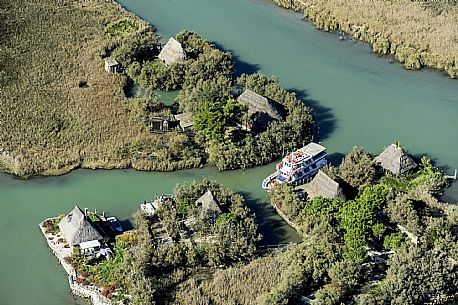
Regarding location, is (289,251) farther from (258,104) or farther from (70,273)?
(258,104)

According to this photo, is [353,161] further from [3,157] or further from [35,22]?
[35,22]

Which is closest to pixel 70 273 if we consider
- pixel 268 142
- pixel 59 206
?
pixel 59 206

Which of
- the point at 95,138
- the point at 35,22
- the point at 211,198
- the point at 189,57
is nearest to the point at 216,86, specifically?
the point at 189,57

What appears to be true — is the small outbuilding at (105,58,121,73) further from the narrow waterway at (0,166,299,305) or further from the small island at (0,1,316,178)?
the narrow waterway at (0,166,299,305)

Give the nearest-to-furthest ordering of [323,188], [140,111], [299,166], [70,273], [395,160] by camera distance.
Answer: [70,273] < [323,188] < [299,166] < [395,160] < [140,111]

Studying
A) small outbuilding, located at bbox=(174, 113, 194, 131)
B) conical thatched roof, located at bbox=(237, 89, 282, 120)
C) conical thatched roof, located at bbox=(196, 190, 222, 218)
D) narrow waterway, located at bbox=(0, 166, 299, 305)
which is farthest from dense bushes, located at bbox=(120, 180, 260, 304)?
conical thatched roof, located at bbox=(237, 89, 282, 120)
